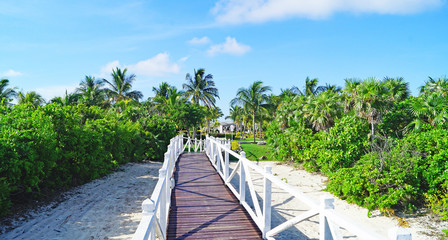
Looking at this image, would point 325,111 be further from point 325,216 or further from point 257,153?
point 325,216

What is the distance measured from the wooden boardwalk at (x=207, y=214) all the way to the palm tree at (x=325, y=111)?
10097 millimetres

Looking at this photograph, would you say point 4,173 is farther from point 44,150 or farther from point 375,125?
point 375,125

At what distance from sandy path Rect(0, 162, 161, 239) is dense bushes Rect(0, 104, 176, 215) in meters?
0.65

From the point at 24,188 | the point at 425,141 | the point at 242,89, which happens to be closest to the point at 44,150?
the point at 24,188

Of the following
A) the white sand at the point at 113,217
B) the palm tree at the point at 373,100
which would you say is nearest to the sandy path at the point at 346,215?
the white sand at the point at 113,217

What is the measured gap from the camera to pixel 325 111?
1587 centimetres

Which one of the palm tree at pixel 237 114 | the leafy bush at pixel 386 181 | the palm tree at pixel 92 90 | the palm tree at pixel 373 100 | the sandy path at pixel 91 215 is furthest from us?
the palm tree at pixel 237 114

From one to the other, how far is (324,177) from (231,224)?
424 inches

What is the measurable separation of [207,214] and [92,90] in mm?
31513

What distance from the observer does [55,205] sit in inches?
332

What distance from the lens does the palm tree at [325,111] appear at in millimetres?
15828

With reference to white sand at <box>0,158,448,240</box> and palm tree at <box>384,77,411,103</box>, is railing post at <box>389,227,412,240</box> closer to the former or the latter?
white sand at <box>0,158,448,240</box>

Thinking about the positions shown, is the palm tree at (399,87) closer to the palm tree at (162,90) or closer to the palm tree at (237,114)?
the palm tree at (162,90)

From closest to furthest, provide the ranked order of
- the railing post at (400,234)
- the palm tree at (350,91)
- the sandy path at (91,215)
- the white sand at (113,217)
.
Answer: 1. the railing post at (400,234)
2. the sandy path at (91,215)
3. the white sand at (113,217)
4. the palm tree at (350,91)
